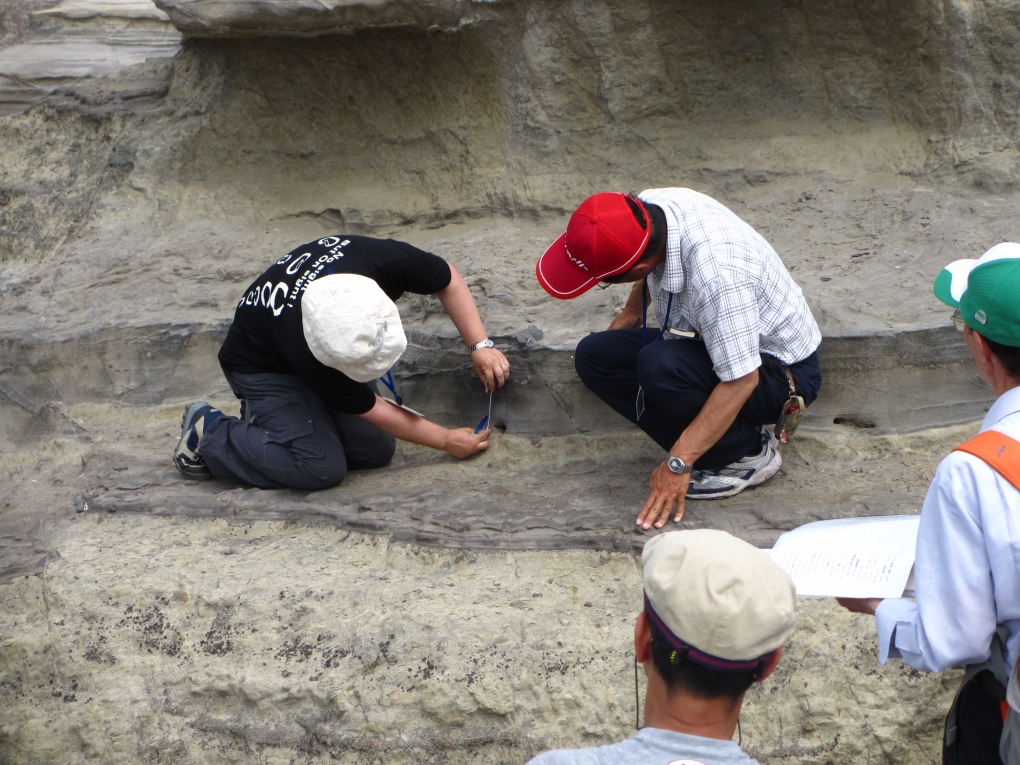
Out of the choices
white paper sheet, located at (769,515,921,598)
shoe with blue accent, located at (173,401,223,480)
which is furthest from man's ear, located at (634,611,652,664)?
shoe with blue accent, located at (173,401,223,480)

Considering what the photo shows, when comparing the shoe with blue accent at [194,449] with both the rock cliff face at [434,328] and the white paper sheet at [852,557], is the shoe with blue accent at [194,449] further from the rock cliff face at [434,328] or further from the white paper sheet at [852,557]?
the white paper sheet at [852,557]

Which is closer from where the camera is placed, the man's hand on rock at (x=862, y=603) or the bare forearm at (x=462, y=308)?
the man's hand on rock at (x=862, y=603)

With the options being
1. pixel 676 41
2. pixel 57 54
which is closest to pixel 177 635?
pixel 676 41

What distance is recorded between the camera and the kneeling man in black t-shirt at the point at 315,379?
2988mm

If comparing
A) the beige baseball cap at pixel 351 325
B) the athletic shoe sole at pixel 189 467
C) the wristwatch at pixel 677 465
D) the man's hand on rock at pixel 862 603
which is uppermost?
the man's hand on rock at pixel 862 603

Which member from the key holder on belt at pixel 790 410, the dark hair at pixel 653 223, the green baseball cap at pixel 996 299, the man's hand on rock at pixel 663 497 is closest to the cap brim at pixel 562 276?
the dark hair at pixel 653 223

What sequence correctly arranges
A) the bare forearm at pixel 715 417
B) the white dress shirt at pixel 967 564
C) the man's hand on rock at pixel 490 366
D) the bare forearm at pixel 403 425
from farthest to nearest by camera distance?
the man's hand on rock at pixel 490 366 < the bare forearm at pixel 403 425 < the bare forearm at pixel 715 417 < the white dress shirt at pixel 967 564

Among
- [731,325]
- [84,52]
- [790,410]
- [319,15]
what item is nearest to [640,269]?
[731,325]

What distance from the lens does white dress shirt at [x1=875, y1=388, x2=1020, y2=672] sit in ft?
4.37

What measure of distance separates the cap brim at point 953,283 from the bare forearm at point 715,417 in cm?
71

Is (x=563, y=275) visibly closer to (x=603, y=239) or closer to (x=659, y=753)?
(x=603, y=239)

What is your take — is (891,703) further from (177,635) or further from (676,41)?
(676,41)

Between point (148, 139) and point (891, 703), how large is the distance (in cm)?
438

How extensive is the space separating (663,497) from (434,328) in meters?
1.48
